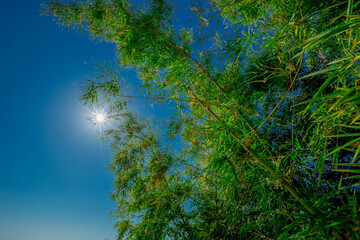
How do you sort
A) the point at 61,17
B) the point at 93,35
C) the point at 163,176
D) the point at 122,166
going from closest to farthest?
the point at 61,17 < the point at 93,35 < the point at 163,176 < the point at 122,166

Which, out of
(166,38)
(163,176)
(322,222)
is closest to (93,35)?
(166,38)

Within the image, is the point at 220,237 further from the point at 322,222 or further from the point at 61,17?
the point at 61,17

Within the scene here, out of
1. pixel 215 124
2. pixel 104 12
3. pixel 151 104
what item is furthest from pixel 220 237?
pixel 104 12

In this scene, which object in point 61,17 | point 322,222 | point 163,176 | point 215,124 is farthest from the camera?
point 163,176

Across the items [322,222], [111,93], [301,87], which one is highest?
[111,93]

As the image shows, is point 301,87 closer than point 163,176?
Yes

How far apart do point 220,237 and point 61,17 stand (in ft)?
10.4

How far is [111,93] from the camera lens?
1.92 m

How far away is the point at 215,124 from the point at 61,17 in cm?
219

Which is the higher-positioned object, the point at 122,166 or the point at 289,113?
the point at 122,166

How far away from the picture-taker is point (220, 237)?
1.98 m

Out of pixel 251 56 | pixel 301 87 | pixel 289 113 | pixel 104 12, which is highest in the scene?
pixel 104 12

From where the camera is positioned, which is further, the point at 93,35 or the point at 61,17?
the point at 93,35

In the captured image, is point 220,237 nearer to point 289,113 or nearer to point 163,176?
point 163,176
